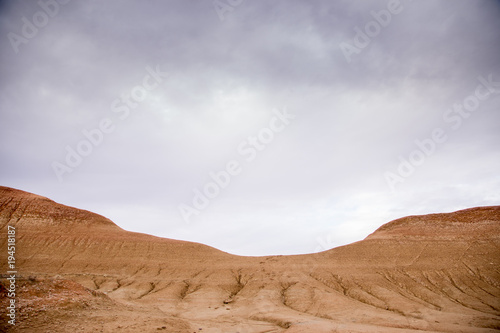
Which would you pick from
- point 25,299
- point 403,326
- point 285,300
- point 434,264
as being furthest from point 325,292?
point 25,299

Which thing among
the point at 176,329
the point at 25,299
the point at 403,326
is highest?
the point at 25,299

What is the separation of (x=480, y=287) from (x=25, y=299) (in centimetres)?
5505

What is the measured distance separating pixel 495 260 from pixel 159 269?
58.0 m

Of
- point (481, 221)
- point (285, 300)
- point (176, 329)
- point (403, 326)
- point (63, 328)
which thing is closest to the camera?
point (63, 328)

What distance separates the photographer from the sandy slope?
20250 millimetres

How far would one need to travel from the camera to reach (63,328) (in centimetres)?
1552

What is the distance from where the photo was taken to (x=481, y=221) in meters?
62.6

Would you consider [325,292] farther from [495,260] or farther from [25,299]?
[25,299]

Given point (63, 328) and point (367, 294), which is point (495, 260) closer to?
point (367, 294)

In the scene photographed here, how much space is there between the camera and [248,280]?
48.8 metres

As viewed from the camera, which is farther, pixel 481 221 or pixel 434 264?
pixel 481 221

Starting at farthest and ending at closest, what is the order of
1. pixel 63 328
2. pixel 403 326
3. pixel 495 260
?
1. pixel 495 260
2. pixel 403 326
3. pixel 63 328

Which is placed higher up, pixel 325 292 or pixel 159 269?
pixel 159 269

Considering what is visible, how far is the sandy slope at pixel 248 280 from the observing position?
20250mm
